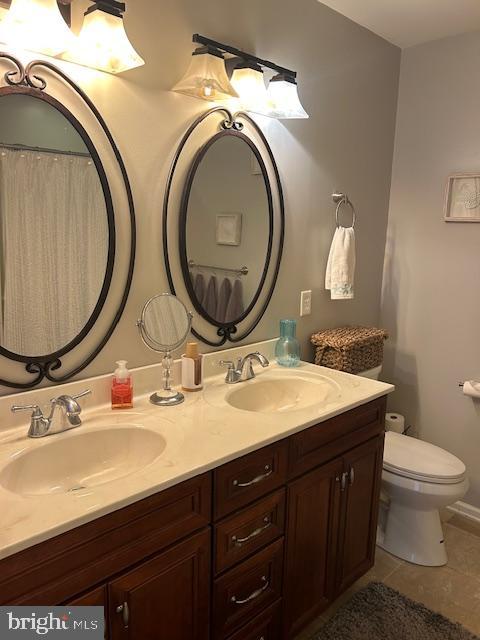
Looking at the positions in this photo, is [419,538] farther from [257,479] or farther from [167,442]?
[167,442]

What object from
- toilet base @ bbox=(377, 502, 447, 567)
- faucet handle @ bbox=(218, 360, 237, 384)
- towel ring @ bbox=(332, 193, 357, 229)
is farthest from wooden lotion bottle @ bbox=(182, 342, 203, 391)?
toilet base @ bbox=(377, 502, 447, 567)

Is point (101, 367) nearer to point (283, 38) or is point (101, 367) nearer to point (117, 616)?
point (117, 616)

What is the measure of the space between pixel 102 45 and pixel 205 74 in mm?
390

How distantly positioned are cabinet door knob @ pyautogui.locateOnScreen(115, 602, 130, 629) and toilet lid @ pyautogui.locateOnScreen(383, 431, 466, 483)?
143cm

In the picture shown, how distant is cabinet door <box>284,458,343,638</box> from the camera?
1666 mm

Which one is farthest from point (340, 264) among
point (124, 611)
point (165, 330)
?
point (124, 611)

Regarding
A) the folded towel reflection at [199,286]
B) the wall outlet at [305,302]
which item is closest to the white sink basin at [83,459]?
the folded towel reflection at [199,286]

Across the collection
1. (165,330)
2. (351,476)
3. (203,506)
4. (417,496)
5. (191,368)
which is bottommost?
(417,496)

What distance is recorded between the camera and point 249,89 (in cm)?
186

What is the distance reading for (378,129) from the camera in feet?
8.71

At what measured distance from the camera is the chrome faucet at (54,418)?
1.39 meters

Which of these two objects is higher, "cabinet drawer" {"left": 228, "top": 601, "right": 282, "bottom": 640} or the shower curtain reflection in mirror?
the shower curtain reflection in mirror

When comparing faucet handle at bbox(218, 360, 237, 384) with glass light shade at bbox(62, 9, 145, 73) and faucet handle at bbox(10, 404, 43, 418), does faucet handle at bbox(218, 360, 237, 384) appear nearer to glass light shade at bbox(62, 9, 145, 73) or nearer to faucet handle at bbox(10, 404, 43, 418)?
faucet handle at bbox(10, 404, 43, 418)

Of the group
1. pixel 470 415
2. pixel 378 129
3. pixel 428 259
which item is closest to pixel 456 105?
pixel 378 129
